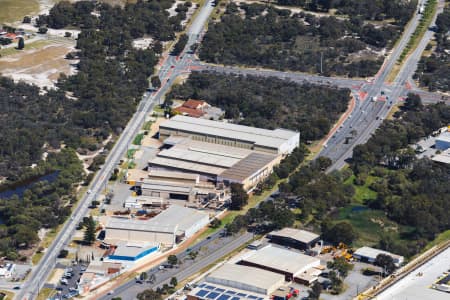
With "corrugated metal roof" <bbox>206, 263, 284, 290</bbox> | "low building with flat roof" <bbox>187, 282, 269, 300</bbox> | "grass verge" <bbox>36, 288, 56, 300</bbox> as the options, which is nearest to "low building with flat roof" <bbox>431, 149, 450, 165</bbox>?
"corrugated metal roof" <bbox>206, 263, 284, 290</bbox>

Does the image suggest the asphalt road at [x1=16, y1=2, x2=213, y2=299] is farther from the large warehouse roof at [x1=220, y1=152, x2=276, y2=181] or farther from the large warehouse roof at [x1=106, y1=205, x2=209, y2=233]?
the large warehouse roof at [x1=220, y1=152, x2=276, y2=181]

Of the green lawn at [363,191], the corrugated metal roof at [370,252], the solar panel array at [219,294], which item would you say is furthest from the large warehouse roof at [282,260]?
the green lawn at [363,191]

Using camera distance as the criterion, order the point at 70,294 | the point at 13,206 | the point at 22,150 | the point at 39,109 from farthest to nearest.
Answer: the point at 39,109, the point at 22,150, the point at 13,206, the point at 70,294

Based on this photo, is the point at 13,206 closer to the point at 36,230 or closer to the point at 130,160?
the point at 36,230

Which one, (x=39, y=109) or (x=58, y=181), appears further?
(x=39, y=109)

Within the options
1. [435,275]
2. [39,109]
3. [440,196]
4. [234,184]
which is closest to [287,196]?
[234,184]

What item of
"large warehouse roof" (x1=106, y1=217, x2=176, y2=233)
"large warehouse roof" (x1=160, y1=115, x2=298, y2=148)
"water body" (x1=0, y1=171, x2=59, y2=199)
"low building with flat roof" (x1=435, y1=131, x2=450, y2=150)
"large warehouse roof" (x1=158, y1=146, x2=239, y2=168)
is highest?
"large warehouse roof" (x1=160, y1=115, x2=298, y2=148)
